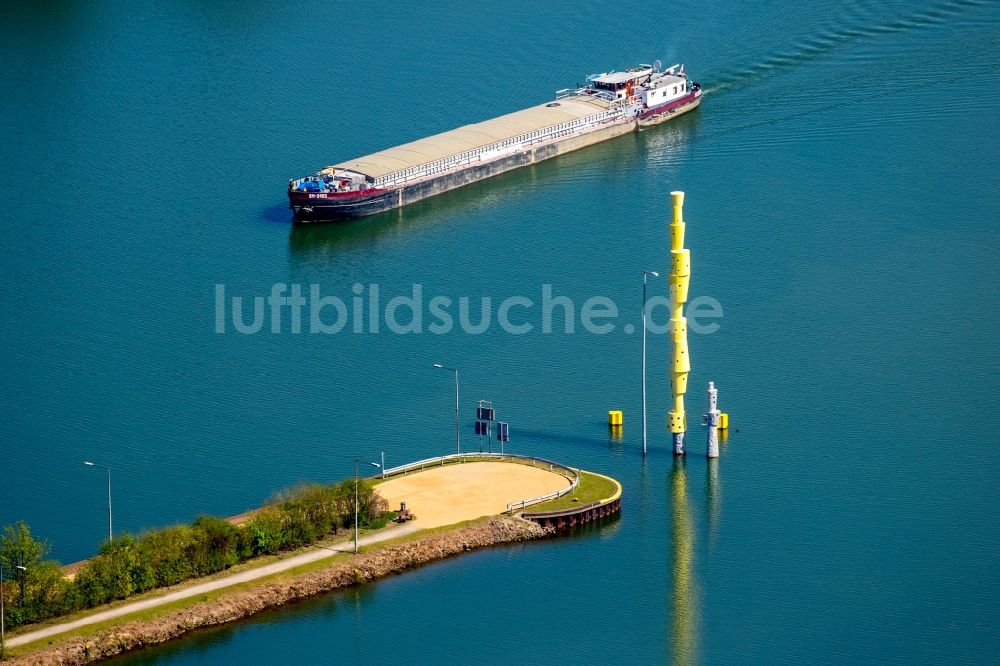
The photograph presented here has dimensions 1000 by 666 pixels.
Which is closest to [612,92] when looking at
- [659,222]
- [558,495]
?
[659,222]

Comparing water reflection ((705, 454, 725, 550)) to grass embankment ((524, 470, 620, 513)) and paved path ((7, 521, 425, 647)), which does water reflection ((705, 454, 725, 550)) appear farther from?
paved path ((7, 521, 425, 647))

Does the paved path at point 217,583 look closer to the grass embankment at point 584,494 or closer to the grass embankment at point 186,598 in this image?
the grass embankment at point 186,598

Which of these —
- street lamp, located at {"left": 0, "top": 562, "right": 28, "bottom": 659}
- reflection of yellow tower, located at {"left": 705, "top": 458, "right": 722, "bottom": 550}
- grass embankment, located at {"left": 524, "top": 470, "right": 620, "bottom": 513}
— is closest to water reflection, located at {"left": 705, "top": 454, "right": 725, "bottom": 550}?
reflection of yellow tower, located at {"left": 705, "top": 458, "right": 722, "bottom": 550}

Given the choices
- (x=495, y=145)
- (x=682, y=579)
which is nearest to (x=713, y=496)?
(x=682, y=579)

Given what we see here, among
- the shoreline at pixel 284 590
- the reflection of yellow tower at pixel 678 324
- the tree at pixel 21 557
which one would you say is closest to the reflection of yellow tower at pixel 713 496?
the reflection of yellow tower at pixel 678 324

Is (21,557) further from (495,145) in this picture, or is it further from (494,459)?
(495,145)

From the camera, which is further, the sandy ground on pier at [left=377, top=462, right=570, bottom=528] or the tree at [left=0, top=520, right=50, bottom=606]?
the sandy ground on pier at [left=377, top=462, right=570, bottom=528]
